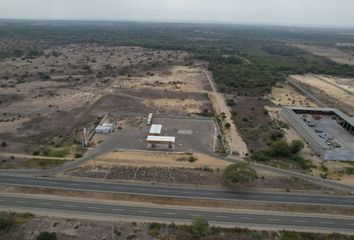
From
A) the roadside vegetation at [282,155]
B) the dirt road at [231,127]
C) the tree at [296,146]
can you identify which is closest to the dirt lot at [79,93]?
the dirt road at [231,127]

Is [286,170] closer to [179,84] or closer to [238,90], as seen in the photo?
[238,90]

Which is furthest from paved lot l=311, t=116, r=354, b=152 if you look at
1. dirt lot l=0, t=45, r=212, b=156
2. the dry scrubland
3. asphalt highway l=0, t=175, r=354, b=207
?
dirt lot l=0, t=45, r=212, b=156

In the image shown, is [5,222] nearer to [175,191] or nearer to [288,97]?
[175,191]

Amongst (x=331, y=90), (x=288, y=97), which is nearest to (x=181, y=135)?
(x=288, y=97)

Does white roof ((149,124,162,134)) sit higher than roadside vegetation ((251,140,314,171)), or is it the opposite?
white roof ((149,124,162,134))

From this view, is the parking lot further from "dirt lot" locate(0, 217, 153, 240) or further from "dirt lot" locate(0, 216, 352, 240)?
"dirt lot" locate(0, 217, 153, 240)

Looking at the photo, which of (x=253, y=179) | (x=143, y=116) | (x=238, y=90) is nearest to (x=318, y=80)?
(x=238, y=90)
